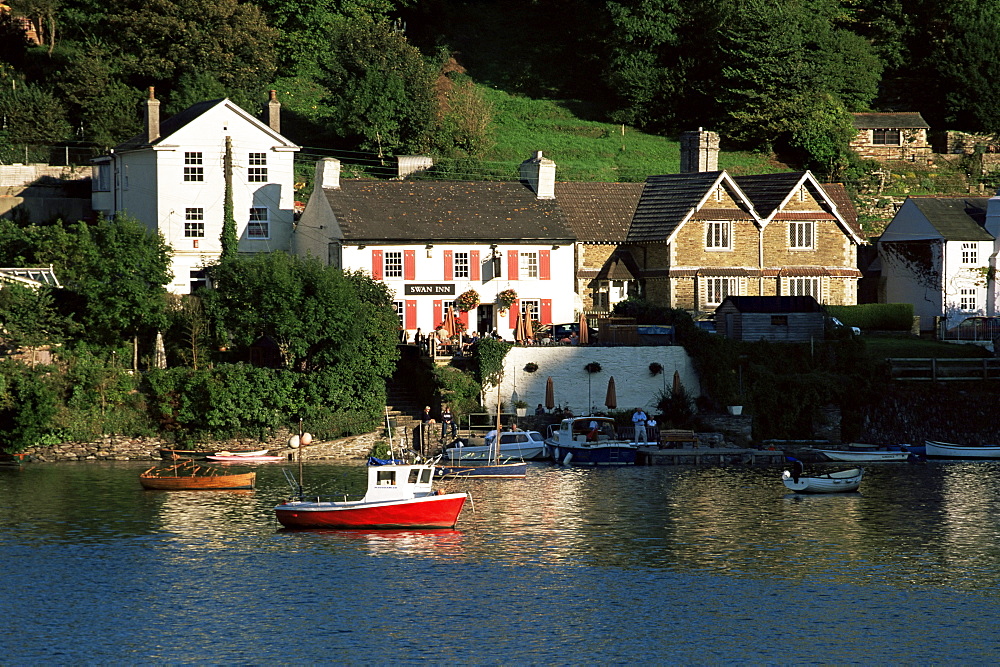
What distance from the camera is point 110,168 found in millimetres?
80125

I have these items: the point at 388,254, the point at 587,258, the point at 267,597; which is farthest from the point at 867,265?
the point at 267,597

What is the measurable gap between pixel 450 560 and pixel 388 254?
104 ft

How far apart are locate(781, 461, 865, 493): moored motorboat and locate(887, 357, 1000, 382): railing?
13609 mm

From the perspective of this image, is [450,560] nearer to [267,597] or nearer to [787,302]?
Answer: [267,597]

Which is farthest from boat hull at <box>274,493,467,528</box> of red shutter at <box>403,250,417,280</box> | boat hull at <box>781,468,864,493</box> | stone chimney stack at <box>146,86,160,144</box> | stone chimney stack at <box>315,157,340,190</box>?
stone chimney stack at <box>146,86,160,144</box>

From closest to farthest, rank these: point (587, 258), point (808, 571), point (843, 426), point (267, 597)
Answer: point (267, 597) → point (808, 571) → point (843, 426) → point (587, 258)

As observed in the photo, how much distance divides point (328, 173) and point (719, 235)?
2155 cm

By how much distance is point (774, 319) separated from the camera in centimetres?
6712

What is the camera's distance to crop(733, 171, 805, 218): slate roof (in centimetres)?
7869

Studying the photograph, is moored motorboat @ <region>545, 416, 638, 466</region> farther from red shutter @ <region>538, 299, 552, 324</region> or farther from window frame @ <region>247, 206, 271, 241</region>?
window frame @ <region>247, 206, 271, 241</region>

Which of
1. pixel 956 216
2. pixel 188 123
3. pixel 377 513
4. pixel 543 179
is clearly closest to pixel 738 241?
pixel 543 179

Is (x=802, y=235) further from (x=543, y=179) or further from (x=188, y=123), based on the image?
(x=188, y=123)

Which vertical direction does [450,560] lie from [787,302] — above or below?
below

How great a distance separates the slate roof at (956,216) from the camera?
81.6m
